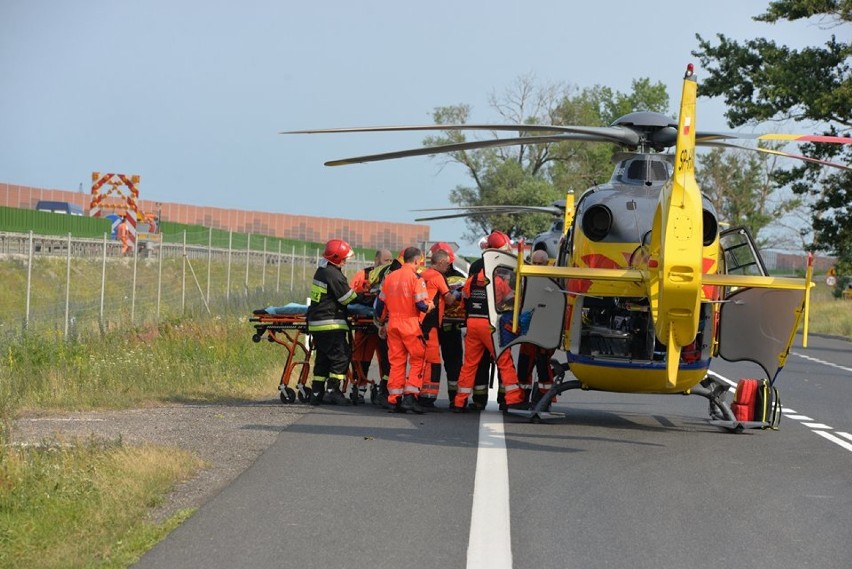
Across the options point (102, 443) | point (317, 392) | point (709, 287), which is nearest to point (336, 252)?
point (317, 392)

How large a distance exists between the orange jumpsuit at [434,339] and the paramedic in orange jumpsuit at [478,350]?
1.05 feet

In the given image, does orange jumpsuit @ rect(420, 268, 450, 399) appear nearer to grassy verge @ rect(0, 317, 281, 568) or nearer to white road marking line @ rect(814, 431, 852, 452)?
grassy verge @ rect(0, 317, 281, 568)

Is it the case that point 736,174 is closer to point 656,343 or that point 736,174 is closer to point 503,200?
point 503,200

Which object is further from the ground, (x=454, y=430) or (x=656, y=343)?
(x=656, y=343)

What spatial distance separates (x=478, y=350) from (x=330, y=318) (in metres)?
1.77

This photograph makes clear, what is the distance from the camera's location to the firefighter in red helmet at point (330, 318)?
51.3ft

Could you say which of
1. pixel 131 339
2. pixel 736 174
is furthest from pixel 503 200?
pixel 131 339

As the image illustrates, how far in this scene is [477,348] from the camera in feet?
51.1

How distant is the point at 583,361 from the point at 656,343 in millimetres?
816

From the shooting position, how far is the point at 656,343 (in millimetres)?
13266

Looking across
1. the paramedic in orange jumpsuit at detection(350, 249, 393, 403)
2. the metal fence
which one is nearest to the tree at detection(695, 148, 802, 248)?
the metal fence

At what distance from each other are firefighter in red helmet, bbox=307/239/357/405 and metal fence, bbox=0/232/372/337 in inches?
188

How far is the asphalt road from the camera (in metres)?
7.51

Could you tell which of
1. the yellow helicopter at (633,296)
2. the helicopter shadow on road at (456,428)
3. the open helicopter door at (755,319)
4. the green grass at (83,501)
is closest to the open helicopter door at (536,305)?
the yellow helicopter at (633,296)
